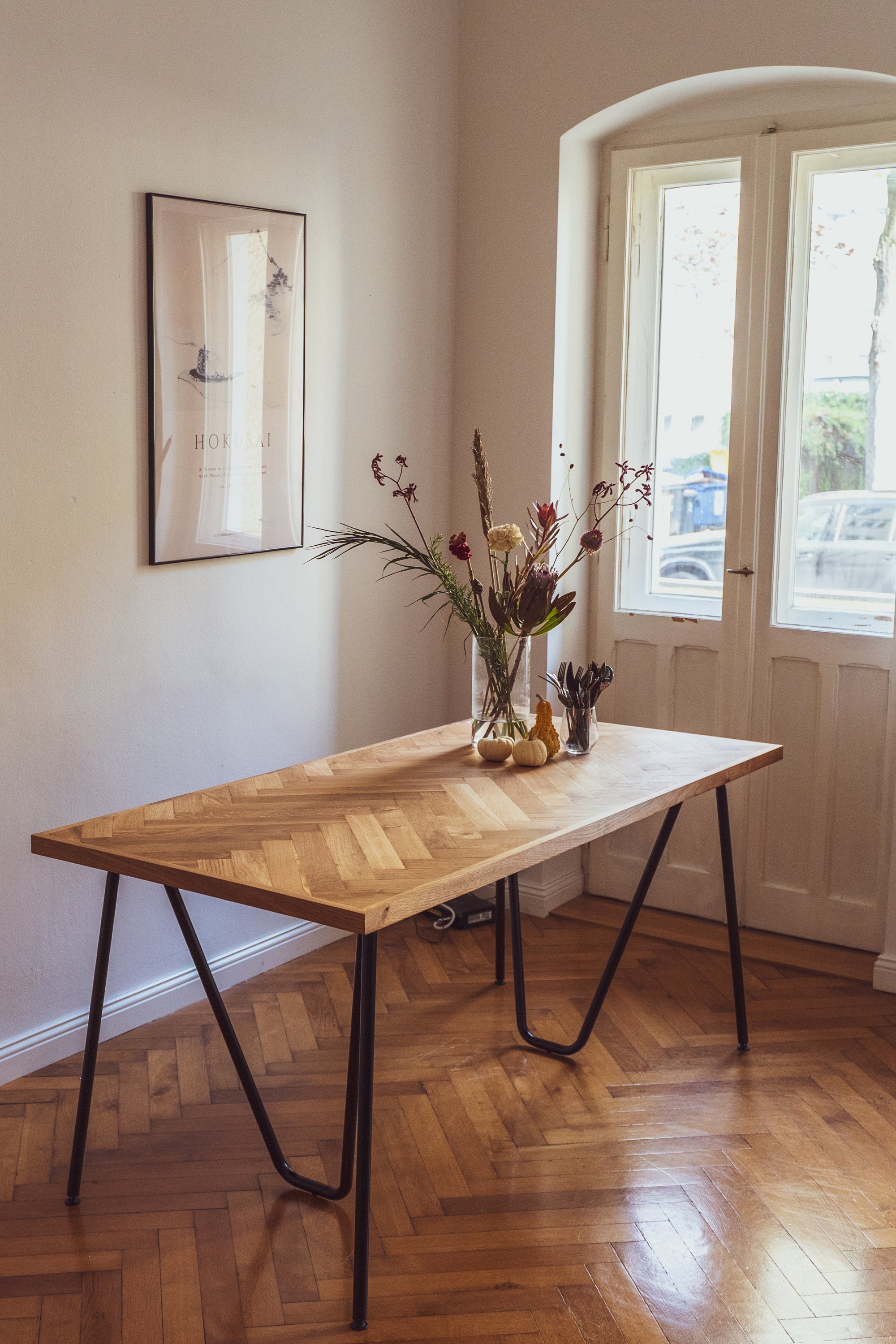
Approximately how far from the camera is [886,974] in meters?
3.74

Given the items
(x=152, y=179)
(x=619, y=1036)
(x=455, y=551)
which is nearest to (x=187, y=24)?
(x=152, y=179)

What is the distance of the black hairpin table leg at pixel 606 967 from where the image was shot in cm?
312

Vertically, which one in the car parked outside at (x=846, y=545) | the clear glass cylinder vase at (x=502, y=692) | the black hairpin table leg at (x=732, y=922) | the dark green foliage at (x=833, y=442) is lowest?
the black hairpin table leg at (x=732, y=922)

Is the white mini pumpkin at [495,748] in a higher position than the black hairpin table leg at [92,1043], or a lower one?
higher

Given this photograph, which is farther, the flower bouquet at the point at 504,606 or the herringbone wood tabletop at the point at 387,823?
the flower bouquet at the point at 504,606

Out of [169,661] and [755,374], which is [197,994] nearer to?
[169,661]

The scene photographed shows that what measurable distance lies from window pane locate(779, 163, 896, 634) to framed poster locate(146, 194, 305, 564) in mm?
1554

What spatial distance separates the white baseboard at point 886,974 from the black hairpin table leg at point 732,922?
0.57 meters

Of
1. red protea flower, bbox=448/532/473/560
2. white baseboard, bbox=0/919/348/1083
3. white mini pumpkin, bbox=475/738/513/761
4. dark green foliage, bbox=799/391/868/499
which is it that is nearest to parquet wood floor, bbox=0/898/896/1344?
white baseboard, bbox=0/919/348/1083

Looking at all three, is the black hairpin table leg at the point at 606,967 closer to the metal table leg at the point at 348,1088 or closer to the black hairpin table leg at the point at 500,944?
the black hairpin table leg at the point at 500,944

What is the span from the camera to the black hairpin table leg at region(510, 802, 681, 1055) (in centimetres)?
312

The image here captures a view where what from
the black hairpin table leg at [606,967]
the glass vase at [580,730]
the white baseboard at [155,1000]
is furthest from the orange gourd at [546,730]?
the white baseboard at [155,1000]

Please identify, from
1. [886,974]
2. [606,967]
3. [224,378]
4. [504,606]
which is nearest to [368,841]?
[504,606]

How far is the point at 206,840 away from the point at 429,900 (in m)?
0.47
